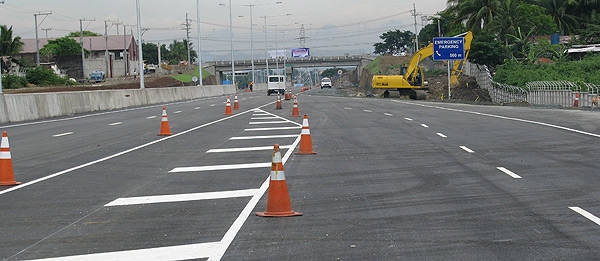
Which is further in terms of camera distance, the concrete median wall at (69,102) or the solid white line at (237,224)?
the concrete median wall at (69,102)

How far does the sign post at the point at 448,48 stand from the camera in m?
55.4

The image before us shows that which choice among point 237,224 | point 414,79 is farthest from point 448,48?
point 237,224

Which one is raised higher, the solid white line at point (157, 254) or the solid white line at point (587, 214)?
the solid white line at point (157, 254)

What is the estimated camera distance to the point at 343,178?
12164 millimetres

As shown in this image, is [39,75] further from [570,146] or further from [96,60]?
[570,146]

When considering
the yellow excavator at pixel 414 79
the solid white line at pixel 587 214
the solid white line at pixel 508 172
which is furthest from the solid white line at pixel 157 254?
the yellow excavator at pixel 414 79

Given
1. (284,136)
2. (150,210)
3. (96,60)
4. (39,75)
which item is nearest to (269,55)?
(96,60)

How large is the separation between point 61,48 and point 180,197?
125933 millimetres

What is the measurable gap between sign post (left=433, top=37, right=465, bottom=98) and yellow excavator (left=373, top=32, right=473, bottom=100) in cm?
45

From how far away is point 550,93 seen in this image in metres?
43.6

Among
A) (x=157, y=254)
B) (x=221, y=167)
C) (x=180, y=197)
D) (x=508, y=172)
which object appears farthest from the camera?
(x=221, y=167)

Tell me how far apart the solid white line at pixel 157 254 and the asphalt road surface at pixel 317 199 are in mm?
19

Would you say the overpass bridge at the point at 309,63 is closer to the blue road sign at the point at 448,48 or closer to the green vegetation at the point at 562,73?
the blue road sign at the point at 448,48

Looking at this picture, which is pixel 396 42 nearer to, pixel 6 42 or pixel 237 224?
pixel 6 42
